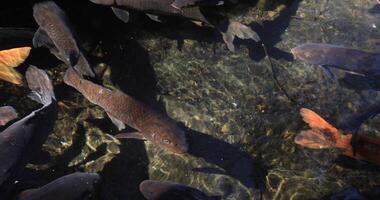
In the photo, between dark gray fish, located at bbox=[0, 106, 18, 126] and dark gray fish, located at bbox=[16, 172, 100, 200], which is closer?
dark gray fish, located at bbox=[16, 172, 100, 200]

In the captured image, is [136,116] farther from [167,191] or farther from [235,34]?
[235,34]

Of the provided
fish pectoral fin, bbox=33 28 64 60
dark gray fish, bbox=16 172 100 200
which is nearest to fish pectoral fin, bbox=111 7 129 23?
fish pectoral fin, bbox=33 28 64 60

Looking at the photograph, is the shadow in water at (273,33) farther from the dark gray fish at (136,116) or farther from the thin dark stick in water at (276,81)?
the dark gray fish at (136,116)

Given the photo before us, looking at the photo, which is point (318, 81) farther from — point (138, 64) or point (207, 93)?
point (138, 64)

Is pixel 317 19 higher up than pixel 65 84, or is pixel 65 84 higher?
pixel 317 19

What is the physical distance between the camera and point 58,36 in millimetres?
4695

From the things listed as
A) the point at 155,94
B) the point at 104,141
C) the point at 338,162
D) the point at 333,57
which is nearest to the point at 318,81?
the point at 333,57

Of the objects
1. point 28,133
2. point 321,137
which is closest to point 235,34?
point 321,137

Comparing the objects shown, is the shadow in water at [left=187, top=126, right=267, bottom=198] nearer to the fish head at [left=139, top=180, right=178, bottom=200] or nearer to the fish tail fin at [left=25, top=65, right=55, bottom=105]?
the fish head at [left=139, top=180, right=178, bottom=200]

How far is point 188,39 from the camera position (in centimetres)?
617

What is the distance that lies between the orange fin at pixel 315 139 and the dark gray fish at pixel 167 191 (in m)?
1.60

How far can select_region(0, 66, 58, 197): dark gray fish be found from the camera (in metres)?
4.24

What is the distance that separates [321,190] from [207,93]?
2.11m

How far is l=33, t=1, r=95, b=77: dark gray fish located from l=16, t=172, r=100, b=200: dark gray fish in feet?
4.19
